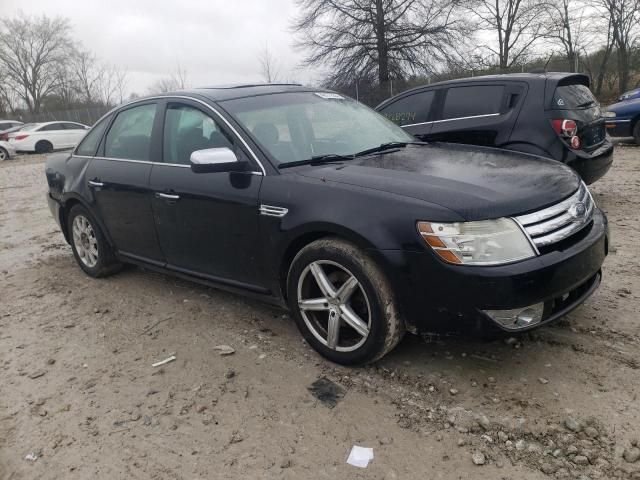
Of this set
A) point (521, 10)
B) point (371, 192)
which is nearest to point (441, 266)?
point (371, 192)

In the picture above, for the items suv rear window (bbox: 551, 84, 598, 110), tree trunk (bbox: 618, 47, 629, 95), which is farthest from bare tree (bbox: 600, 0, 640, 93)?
suv rear window (bbox: 551, 84, 598, 110)

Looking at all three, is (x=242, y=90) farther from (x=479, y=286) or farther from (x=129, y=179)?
(x=479, y=286)

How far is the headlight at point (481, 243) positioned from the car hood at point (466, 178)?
0.05 meters

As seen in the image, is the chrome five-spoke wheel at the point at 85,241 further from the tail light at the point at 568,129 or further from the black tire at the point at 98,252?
the tail light at the point at 568,129

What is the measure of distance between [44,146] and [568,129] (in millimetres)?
23590

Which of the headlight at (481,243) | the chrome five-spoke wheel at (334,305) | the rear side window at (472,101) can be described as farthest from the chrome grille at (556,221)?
the rear side window at (472,101)

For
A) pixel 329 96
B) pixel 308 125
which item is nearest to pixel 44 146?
pixel 329 96

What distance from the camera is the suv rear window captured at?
224 inches

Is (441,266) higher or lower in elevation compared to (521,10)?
lower

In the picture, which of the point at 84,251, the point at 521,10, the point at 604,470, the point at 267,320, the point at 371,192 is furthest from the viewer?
the point at 521,10

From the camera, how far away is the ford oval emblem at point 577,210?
2900 mm

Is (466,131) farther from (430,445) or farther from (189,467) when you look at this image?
(189,467)

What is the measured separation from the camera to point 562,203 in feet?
9.38

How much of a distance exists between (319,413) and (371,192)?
1201mm
